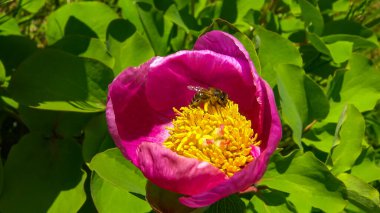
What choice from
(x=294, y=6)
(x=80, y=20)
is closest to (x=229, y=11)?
(x=294, y=6)

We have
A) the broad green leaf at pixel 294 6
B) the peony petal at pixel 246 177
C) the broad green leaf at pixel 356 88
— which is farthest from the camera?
the broad green leaf at pixel 294 6

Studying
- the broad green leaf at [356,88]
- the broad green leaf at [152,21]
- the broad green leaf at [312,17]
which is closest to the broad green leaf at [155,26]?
the broad green leaf at [152,21]

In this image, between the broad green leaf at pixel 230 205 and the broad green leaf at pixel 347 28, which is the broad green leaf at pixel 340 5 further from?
the broad green leaf at pixel 230 205

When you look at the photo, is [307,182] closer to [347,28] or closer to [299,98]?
[299,98]

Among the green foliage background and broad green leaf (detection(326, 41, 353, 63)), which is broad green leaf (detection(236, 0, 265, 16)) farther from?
broad green leaf (detection(326, 41, 353, 63))

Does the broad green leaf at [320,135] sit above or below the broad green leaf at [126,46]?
below

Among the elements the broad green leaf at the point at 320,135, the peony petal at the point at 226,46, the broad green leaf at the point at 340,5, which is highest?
the peony petal at the point at 226,46

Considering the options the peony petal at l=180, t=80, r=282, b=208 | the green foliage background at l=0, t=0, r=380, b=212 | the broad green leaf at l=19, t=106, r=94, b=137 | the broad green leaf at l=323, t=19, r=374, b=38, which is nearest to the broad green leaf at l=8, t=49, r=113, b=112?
the green foliage background at l=0, t=0, r=380, b=212
